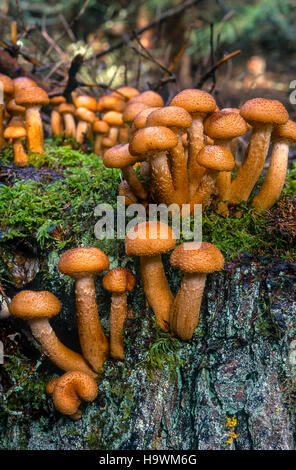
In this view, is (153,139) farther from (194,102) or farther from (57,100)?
(57,100)

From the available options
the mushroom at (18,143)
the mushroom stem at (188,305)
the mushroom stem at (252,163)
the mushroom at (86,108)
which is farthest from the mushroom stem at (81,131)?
the mushroom stem at (188,305)

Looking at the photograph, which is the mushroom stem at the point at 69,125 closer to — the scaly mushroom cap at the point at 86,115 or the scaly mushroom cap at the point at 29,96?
the scaly mushroom cap at the point at 86,115

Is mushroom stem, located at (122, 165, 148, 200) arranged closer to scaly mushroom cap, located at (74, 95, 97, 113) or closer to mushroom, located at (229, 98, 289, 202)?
mushroom, located at (229, 98, 289, 202)

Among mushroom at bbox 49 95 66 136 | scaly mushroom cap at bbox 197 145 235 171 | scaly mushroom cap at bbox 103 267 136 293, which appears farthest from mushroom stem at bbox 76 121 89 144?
scaly mushroom cap at bbox 103 267 136 293

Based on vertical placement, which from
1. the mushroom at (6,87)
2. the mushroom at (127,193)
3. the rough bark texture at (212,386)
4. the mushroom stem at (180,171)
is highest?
the mushroom at (6,87)

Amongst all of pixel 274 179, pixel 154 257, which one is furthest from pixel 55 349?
pixel 274 179

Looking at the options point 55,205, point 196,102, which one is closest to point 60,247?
point 55,205

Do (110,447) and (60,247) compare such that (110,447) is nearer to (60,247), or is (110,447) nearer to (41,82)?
(60,247)
